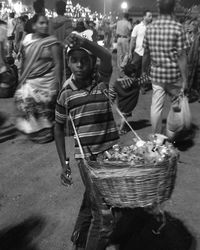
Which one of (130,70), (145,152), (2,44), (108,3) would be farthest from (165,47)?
(108,3)

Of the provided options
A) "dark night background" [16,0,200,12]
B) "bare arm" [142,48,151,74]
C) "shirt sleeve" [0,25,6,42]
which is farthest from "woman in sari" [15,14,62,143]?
"dark night background" [16,0,200,12]

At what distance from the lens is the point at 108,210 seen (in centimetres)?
295

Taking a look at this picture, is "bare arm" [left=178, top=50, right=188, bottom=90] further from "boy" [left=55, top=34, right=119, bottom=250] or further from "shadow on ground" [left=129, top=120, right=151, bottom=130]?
"boy" [left=55, top=34, right=119, bottom=250]

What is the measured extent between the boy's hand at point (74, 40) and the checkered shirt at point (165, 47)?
125 inches

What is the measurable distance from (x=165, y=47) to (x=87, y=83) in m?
3.12

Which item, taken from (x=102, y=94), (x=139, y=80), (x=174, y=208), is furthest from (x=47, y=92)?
(x=102, y=94)

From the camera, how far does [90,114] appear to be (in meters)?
3.19

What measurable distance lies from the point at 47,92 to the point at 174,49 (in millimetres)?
2381

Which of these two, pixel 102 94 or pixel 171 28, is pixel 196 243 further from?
pixel 171 28

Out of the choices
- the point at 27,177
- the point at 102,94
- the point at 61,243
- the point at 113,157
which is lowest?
the point at 27,177

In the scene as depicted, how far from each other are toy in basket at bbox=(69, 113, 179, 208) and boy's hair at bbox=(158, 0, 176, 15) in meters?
3.69

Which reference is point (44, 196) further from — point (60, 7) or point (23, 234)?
point (60, 7)

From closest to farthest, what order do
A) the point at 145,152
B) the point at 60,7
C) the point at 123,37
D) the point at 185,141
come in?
the point at 145,152
the point at 185,141
the point at 60,7
the point at 123,37

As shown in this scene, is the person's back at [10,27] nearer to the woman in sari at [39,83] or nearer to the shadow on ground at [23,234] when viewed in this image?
the woman in sari at [39,83]
